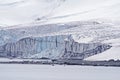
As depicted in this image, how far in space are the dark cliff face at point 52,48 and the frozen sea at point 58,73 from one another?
1794 mm

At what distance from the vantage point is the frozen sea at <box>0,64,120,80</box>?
65.4 m

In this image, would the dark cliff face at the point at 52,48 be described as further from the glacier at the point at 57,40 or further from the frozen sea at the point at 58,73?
the frozen sea at the point at 58,73

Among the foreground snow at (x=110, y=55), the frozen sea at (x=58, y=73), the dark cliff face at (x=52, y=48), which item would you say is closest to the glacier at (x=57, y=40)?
the dark cliff face at (x=52, y=48)

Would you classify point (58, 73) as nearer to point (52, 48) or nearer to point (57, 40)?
point (52, 48)

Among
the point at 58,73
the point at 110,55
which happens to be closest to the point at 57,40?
the point at 110,55

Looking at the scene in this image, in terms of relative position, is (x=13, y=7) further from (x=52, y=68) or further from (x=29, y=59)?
(x=52, y=68)

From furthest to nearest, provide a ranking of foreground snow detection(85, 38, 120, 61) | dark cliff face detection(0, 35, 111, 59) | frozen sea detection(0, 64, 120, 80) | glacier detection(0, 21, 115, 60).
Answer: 1. glacier detection(0, 21, 115, 60)
2. dark cliff face detection(0, 35, 111, 59)
3. foreground snow detection(85, 38, 120, 61)
4. frozen sea detection(0, 64, 120, 80)

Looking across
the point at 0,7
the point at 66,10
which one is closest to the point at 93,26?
the point at 66,10

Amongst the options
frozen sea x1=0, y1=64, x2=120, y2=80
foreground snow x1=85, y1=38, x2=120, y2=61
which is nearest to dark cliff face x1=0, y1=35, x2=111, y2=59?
foreground snow x1=85, y1=38, x2=120, y2=61

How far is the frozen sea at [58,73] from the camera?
65.4 metres

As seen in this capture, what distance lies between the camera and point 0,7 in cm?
11962

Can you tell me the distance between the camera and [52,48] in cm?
8569

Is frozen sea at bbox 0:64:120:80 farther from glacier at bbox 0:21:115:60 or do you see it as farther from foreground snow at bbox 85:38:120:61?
A: glacier at bbox 0:21:115:60

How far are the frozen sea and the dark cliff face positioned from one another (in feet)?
5.89
